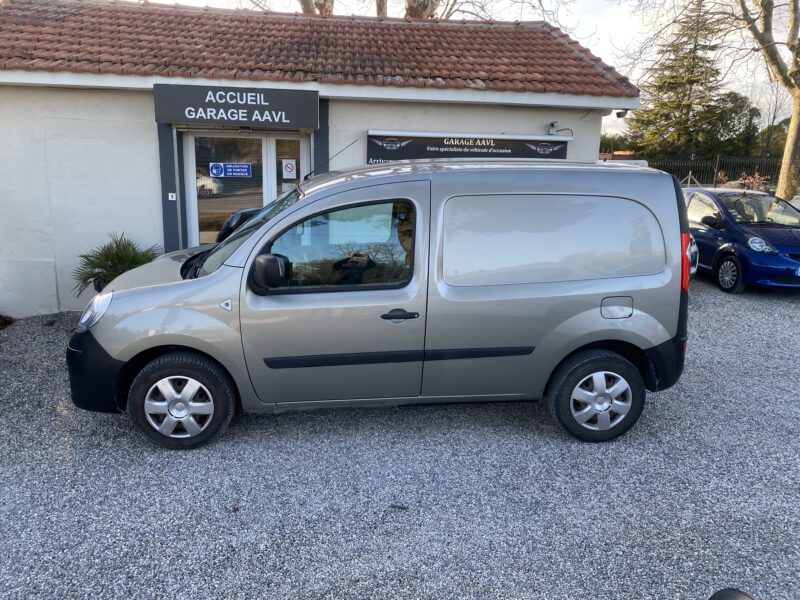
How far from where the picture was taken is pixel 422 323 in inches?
152

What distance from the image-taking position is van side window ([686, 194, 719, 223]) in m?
9.86

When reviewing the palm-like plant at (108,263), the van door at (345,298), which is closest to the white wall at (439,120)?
the palm-like plant at (108,263)

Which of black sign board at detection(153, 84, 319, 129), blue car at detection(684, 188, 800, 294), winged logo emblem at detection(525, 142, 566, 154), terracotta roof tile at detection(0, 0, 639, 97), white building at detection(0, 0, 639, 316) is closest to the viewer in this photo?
black sign board at detection(153, 84, 319, 129)

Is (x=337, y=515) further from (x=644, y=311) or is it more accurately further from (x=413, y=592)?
(x=644, y=311)

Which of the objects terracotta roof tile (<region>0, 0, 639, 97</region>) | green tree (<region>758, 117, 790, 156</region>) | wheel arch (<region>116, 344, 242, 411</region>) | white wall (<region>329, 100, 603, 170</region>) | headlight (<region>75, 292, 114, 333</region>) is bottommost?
wheel arch (<region>116, 344, 242, 411</region>)

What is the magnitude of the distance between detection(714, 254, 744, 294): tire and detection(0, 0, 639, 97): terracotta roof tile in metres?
3.37

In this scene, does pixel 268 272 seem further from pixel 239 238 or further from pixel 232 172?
pixel 232 172

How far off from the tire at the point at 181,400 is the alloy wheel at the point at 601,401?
2408 millimetres

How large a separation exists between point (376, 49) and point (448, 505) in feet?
24.6

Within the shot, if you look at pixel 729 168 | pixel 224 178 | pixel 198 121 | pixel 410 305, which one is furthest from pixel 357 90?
pixel 729 168

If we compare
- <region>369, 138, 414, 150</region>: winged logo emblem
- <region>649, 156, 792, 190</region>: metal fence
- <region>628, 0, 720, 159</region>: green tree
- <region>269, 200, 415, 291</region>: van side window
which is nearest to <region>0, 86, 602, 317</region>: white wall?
<region>369, 138, 414, 150</region>: winged logo emblem

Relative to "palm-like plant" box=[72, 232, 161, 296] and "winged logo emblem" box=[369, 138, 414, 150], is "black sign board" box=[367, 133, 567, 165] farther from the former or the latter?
"palm-like plant" box=[72, 232, 161, 296]

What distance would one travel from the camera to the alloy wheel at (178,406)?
12.6 feet

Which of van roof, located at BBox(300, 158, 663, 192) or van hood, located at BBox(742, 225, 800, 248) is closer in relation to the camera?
van roof, located at BBox(300, 158, 663, 192)
